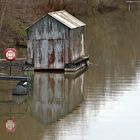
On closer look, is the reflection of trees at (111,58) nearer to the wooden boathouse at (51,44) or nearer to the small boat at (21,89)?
the wooden boathouse at (51,44)

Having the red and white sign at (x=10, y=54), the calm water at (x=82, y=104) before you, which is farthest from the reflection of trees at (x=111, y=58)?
the red and white sign at (x=10, y=54)

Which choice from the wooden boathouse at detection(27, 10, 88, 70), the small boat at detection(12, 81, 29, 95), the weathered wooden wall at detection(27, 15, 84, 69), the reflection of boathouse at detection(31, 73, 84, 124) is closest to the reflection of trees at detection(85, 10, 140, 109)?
the reflection of boathouse at detection(31, 73, 84, 124)

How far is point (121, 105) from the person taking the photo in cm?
Answer: 2427

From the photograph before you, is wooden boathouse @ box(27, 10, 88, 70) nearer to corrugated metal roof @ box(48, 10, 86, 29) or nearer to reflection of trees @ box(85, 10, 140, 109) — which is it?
corrugated metal roof @ box(48, 10, 86, 29)

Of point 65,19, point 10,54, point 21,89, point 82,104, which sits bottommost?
point 82,104

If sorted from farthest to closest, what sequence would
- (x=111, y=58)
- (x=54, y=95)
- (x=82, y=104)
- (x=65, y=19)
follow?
1. (x=111, y=58)
2. (x=65, y=19)
3. (x=54, y=95)
4. (x=82, y=104)

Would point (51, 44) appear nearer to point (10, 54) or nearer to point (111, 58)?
point (10, 54)

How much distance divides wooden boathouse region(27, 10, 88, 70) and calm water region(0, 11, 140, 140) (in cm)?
93

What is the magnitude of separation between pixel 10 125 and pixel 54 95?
550 centimetres

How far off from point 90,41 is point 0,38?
11.5 meters

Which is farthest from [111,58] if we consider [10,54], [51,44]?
[10,54]

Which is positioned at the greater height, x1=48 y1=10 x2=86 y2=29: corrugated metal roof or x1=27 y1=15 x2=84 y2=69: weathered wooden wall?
x1=48 y1=10 x2=86 y2=29: corrugated metal roof

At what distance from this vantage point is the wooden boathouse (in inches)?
1257

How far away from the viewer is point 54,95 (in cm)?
2642
